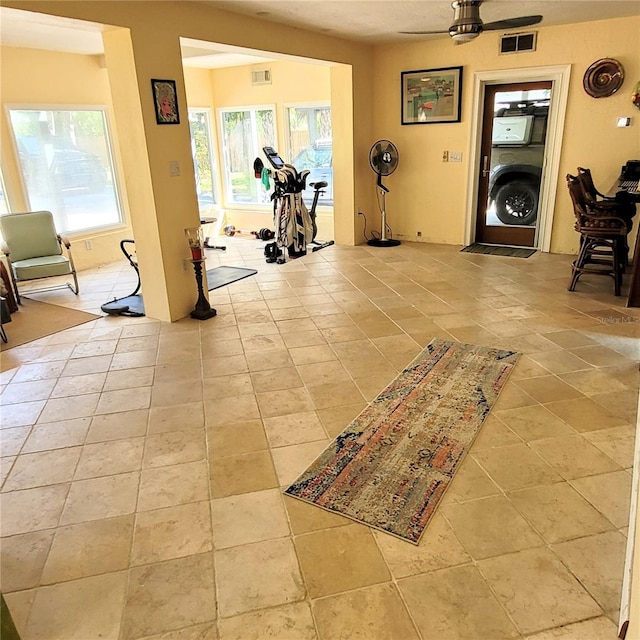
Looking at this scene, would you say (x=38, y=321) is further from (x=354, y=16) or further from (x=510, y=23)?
(x=510, y=23)

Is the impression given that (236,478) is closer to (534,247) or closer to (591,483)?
(591,483)

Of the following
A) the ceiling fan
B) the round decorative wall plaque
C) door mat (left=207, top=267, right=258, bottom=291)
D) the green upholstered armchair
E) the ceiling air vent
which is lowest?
door mat (left=207, top=267, right=258, bottom=291)

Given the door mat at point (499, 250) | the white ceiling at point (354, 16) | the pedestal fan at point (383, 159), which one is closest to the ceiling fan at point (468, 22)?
the white ceiling at point (354, 16)

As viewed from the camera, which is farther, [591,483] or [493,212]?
[493,212]

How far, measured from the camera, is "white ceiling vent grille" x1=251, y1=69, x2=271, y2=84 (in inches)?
303

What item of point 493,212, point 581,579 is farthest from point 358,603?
point 493,212

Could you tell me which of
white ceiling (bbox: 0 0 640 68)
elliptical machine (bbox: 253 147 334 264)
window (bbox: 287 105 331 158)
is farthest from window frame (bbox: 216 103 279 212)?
white ceiling (bbox: 0 0 640 68)

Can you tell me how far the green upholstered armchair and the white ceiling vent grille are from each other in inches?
156

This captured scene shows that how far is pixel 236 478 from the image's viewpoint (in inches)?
94.0

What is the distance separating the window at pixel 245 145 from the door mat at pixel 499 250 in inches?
141

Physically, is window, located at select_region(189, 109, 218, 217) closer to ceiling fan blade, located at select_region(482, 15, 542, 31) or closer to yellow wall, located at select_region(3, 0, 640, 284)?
yellow wall, located at select_region(3, 0, 640, 284)

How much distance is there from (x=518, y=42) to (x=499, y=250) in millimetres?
2370

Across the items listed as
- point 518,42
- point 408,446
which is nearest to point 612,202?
point 518,42

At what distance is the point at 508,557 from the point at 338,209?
5.66m
